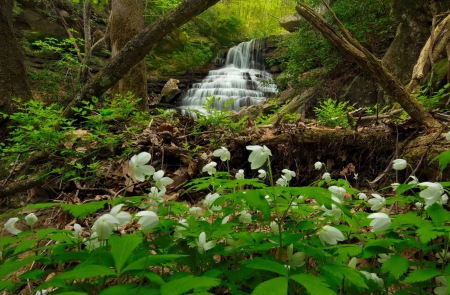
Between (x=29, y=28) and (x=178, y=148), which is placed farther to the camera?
(x=29, y=28)

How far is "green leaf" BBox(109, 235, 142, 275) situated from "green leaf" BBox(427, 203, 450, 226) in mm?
1149

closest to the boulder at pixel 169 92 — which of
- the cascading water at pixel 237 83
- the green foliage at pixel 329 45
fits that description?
the cascading water at pixel 237 83

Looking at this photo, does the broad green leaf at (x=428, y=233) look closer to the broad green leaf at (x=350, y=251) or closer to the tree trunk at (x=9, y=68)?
the broad green leaf at (x=350, y=251)

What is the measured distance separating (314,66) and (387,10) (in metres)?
2.52

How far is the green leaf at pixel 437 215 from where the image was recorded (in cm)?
115

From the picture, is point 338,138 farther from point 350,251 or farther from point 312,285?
point 312,285

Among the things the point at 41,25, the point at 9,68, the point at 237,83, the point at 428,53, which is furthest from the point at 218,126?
the point at 41,25

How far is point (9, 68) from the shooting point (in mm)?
4820

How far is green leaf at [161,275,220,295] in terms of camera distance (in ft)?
2.46

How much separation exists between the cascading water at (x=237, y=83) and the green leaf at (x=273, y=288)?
10.7 meters

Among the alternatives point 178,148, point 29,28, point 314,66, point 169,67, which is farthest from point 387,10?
point 29,28

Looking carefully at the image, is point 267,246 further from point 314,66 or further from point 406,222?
point 314,66

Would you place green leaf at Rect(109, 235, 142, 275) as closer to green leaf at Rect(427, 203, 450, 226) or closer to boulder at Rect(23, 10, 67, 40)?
green leaf at Rect(427, 203, 450, 226)

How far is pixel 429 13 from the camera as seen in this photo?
236 inches
